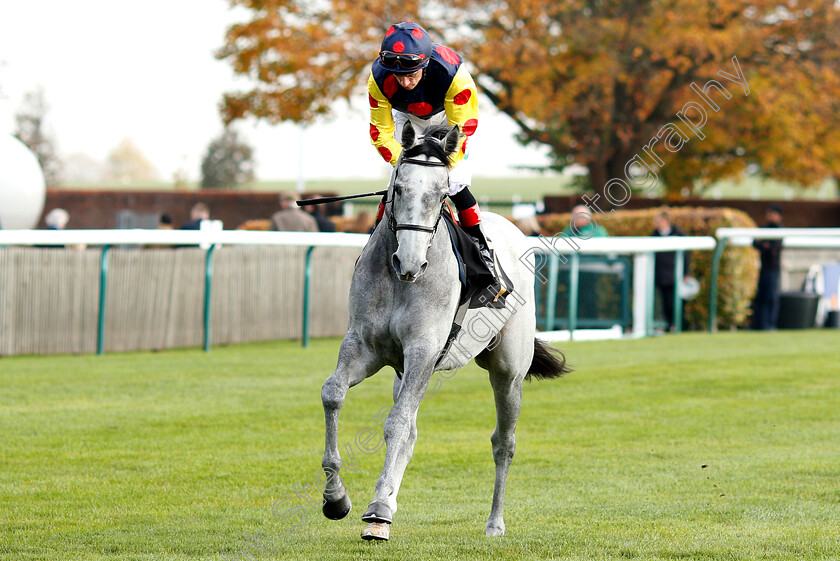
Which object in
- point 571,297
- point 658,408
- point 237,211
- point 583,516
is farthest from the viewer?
point 237,211

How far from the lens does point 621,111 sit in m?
28.4

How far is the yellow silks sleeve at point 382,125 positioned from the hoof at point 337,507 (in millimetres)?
1648

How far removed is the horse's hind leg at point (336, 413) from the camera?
4.57m

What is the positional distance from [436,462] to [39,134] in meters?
60.0

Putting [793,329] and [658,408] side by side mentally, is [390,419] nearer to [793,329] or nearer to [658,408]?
[658,408]

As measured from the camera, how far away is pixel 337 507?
15.1ft

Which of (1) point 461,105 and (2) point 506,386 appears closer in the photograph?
(1) point 461,105

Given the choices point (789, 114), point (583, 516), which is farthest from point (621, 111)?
point (583, 516)

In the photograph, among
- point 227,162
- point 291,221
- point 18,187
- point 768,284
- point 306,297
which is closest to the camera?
point 306,297

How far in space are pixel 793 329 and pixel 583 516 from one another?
13333mm

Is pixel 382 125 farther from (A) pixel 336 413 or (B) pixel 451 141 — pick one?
(A) pixel 336 413

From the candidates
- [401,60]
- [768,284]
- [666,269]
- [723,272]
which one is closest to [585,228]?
[666,269]

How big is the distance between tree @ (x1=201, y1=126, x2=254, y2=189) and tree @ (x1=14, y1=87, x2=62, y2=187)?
8.58 meters

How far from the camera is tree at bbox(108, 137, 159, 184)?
115 m
